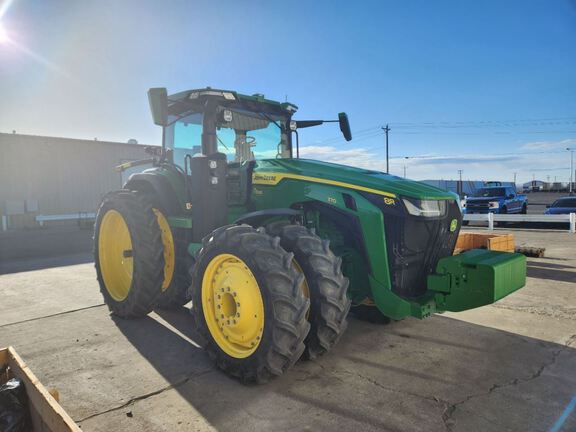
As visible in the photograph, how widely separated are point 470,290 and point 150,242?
3.15 m

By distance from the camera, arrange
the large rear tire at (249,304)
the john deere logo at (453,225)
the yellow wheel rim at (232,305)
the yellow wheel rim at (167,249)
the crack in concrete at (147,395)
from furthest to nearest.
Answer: the yellow wheel rim at (167,249) → the john deere logo at (453,225) → the yellow wheel rim at (232,305) → the large rear tire at (249,304) → the crack in concrete at (147,395)

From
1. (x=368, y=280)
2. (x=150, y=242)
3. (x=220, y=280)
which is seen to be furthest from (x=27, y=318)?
(x=368, y=280)

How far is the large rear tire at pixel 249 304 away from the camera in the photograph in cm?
293

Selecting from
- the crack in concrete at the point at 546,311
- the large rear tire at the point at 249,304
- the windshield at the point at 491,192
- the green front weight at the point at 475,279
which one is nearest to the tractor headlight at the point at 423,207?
the green front weight at the point at 475,279

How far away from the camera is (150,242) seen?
4.41 meters

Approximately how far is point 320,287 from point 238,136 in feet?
7.64

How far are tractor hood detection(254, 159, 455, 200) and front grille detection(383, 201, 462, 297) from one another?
195 millimetres

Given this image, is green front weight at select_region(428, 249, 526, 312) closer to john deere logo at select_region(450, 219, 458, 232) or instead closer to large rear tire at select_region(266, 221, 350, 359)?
john deere logo at select_region(450, 219, 458, 232)

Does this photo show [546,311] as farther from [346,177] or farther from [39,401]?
[39,401]

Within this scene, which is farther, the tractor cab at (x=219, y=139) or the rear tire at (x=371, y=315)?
the rear tire at (x=371, y=315)

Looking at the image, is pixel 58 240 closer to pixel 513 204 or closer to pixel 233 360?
pixel 233 360

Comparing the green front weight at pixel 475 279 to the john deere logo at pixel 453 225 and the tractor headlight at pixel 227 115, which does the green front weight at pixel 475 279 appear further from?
the tractor headlight at pixel 227 115

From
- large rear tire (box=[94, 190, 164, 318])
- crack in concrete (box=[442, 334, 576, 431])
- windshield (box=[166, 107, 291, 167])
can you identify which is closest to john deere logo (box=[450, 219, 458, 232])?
crack in concrete (box=[442, 334, 576, 431])

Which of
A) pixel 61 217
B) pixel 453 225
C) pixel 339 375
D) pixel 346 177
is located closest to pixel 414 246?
pixel 453 225
